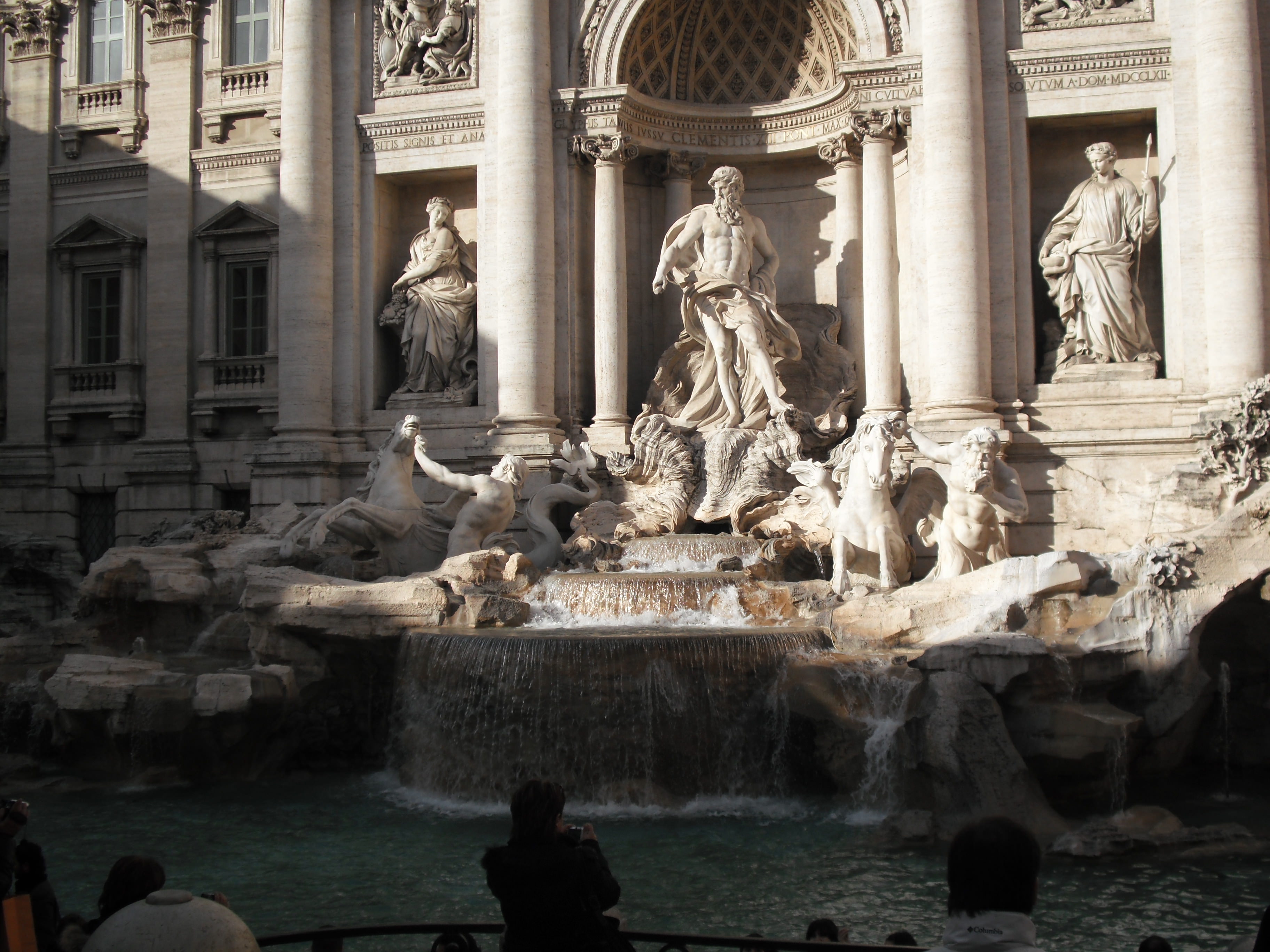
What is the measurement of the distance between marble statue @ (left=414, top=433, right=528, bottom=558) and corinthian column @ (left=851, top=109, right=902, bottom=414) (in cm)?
488

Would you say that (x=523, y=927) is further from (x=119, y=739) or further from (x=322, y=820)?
(x=119, y=739)

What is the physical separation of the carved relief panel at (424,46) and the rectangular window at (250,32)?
7.42ft

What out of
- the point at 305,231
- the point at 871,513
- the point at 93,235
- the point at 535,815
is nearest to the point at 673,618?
the point at 871,513

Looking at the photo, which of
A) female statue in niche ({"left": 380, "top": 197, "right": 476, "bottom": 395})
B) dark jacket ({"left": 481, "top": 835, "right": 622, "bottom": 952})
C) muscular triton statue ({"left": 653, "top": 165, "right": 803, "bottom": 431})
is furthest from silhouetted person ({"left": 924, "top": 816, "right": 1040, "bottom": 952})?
female statue in niche ({"left": 380, "top": 197, "right": 476, "bottom": 395})

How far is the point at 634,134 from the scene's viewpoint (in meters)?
17.4

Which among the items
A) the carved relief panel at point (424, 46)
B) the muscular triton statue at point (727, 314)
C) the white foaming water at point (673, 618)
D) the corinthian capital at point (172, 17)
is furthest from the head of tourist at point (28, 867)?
the corinthian capital at point (172, 17)

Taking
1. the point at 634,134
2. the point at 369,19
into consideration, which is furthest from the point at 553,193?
the point at 369,19

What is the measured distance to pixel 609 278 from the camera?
16953mm

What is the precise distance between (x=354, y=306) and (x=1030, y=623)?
10.9m

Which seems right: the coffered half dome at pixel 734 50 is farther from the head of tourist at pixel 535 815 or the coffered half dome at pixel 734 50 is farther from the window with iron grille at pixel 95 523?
the head of tourist at pixel 535 815

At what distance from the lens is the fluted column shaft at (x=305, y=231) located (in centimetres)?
1744

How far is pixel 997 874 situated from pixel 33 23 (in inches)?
846

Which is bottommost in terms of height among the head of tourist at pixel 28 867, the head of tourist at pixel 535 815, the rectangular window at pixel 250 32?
the head of tourist at pixel 28 867

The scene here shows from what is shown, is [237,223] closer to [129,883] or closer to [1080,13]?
[1080,13]
